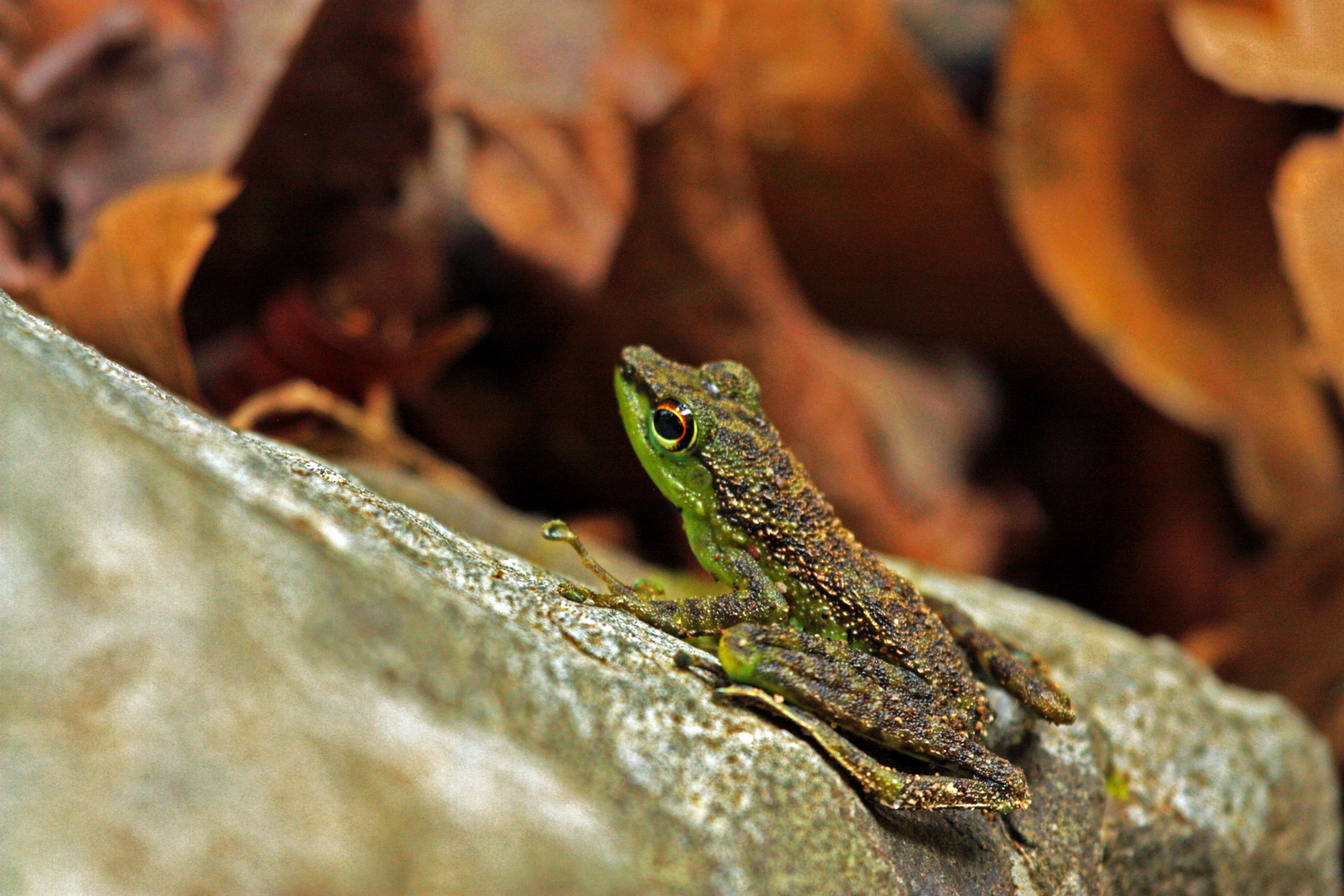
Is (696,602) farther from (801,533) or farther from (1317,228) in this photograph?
(1317,228)

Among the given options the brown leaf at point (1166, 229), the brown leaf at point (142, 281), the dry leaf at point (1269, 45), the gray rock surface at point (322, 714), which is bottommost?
the brown leaf at point (142, 281)

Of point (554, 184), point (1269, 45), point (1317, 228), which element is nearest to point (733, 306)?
point (554, 184)

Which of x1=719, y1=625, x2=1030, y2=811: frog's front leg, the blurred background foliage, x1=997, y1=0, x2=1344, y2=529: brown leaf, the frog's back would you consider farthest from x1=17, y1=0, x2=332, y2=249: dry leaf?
x1=997, y1=0, x2=1344, y2=529: brown leaf

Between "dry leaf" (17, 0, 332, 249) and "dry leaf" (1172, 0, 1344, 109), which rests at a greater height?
"dry leaf" (1172, 0, 1344, 109)

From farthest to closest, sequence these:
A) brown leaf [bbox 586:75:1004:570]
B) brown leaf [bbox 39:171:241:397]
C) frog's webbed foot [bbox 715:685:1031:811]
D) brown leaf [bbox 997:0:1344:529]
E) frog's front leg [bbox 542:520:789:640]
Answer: brown leaf [bbox 997:0:1344:529] → brown leaf [bbox 586:75:1004:570] → brown leaf [bbox 39:171:241:397] → frog's front leg [bbox 542:520:789:640] → frog's webbed foot [bbox 715:685:1031:811]

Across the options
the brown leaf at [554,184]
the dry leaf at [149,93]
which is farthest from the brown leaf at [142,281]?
the brown leaf at [554,184]

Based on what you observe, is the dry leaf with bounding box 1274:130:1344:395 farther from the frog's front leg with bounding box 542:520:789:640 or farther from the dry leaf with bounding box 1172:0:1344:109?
the frog's front leg with bounding box 542:520:789:640

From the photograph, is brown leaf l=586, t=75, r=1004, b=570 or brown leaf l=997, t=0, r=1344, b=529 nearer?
brown leaf l=586, t=75, r=1004, b=570

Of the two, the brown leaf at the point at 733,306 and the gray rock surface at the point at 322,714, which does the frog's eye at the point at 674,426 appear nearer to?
the gray rock surface at the point at 322,714
